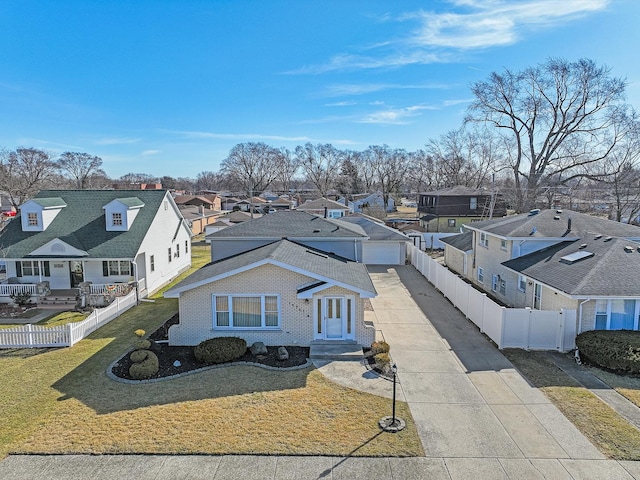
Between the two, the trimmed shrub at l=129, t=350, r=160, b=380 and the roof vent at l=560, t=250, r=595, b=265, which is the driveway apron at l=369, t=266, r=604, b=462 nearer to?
the roof vent at l=560, t=250, r=595, b=265

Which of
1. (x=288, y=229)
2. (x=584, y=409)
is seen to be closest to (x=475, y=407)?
(x=584, y=409)

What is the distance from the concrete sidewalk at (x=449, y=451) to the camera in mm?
8508

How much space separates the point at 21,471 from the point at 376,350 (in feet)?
33.2

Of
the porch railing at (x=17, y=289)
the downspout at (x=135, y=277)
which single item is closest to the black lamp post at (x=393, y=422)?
the downspout at (x=135, y=277)

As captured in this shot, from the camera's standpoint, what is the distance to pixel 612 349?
523 inches

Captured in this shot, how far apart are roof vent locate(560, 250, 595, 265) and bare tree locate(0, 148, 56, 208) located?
60749 millimetres

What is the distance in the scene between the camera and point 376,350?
1441cm

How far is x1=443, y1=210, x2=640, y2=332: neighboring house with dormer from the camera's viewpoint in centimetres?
1472

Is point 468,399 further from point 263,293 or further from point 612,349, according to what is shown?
point 263,293

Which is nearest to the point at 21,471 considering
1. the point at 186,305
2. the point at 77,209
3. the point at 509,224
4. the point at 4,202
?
the point at 186,305

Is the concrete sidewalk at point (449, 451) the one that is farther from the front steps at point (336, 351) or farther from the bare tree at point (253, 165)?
the bare tree at point (253, 165)

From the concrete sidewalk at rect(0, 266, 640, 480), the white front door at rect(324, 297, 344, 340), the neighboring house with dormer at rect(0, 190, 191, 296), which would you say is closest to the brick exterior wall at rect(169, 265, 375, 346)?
the white front door at rect(324, 297, 344, 340)

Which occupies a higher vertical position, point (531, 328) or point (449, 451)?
point (531, 328)

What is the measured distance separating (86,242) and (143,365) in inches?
525
